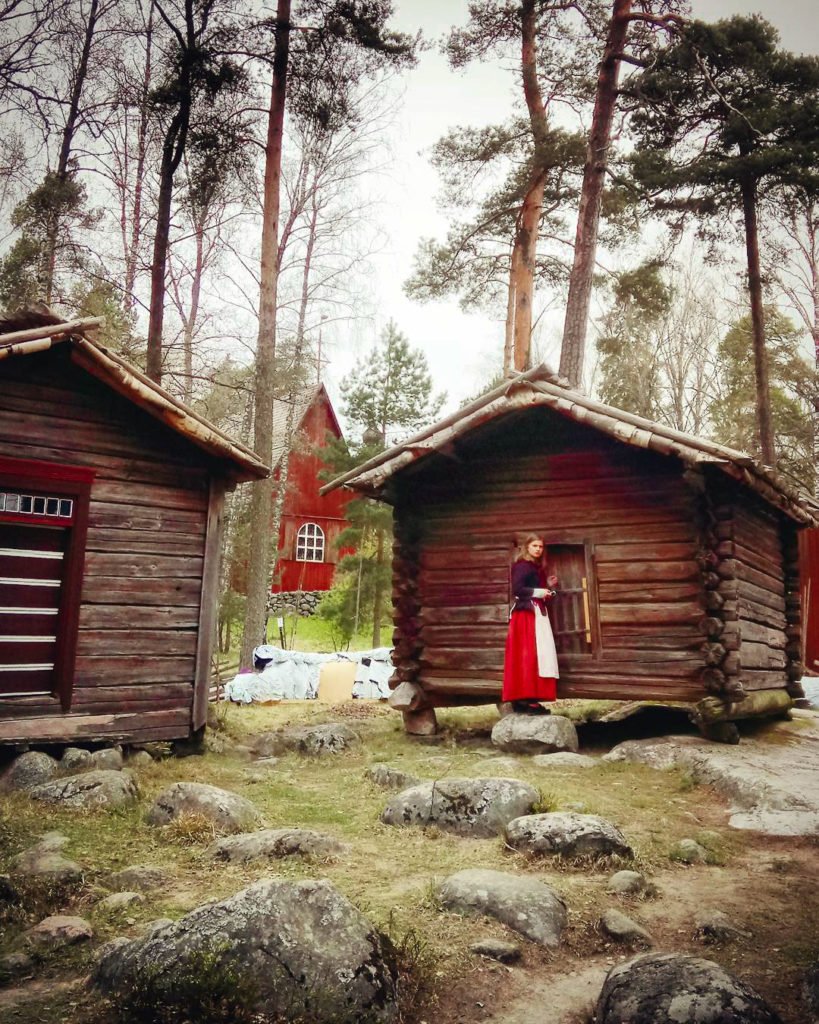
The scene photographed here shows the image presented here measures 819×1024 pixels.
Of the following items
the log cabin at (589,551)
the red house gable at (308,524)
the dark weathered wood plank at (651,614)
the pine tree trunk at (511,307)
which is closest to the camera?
the log cabin at (589,551)

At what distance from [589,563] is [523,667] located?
5.19 ft

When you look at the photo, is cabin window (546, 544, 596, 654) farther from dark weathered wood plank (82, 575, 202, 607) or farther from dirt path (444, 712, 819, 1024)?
dark weathered wood plank (82, 575, 202, 607)

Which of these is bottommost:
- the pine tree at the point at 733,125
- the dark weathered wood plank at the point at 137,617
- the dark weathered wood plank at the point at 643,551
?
the dark weathered wood plank at the point at 137,617

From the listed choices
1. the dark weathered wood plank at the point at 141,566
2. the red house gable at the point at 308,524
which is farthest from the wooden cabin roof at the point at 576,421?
the red house gable at the point at 308,524

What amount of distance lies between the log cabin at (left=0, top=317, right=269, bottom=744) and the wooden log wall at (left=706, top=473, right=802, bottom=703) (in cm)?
560

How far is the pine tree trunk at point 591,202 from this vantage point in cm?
1350

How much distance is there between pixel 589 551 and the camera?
9609 millimetres

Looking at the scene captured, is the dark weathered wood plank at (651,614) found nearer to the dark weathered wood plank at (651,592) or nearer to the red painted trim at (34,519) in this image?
the dark weathered wood plank at (651,592)

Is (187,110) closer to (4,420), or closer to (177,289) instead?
(177,289)

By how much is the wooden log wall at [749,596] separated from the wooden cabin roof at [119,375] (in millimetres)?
5628

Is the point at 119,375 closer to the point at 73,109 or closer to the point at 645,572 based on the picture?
the point at 645,572

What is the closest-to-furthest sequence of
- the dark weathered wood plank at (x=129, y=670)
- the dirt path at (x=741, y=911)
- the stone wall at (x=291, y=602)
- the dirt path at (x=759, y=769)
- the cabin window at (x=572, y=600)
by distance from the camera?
the dirt path at (x=741, y=911) < the dirt path at (x=759, y=769) < the dark weathered wood plank at (x=129, y=670) < the cabin window at (x=572, y=600) < the stone wall at (x=291, y=602)

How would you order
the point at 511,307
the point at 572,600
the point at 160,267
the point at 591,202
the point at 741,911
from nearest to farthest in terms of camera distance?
the point at 741,911
the point at 572,600
the point at 591,202
the point at 160,267
the point at 511,307

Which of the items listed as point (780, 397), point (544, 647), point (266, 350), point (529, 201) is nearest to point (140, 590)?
point (544, 647)
